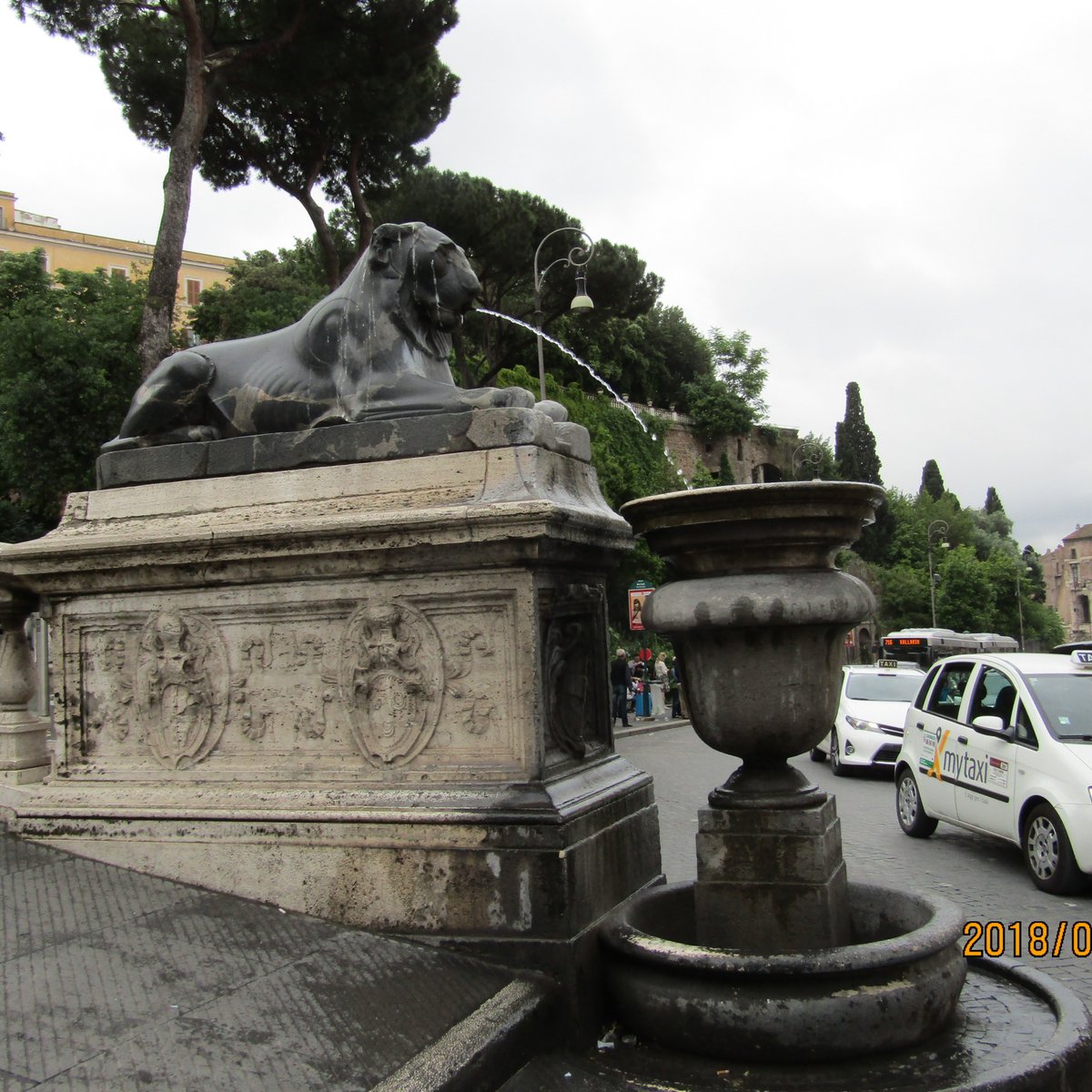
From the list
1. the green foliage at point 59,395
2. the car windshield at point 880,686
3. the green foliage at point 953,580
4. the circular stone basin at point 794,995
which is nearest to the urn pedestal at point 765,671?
the circular stone basin at point 794,995

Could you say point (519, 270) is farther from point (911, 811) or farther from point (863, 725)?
point (911, 811)

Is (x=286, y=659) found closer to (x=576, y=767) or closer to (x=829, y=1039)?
(x=576, y=767)

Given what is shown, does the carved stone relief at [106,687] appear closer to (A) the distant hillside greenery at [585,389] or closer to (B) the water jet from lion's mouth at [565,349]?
(A) the distant hillside greenery at [585,389]

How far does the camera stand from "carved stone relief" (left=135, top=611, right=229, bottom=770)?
13.6 feet

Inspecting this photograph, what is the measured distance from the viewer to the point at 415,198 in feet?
88.0

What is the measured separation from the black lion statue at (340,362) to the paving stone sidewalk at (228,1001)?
6.20ft

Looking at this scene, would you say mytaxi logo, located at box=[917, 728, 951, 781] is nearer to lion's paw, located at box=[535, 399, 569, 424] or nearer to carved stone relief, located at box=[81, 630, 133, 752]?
lion's paw, located at box=[535, 399, 569, 424]

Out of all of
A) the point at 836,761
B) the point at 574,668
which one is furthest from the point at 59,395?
the point at 574,668

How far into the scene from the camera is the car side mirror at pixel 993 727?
→ 23.9 feet

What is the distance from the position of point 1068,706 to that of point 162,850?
19.0ft

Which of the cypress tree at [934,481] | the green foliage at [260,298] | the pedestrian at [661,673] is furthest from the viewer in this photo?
the cypress tree at [934,481]

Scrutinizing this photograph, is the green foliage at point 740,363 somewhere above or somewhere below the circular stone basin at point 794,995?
above

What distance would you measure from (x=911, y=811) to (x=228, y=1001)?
23.1 feet
